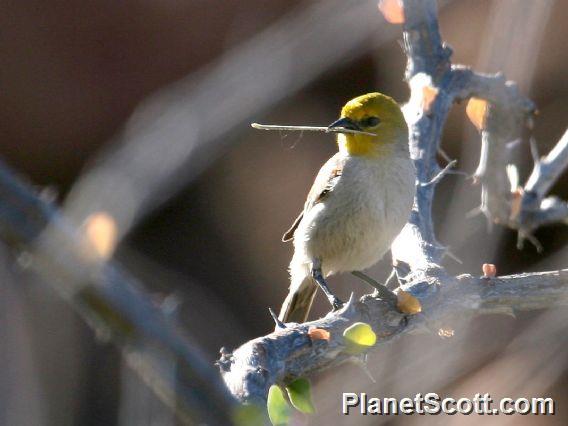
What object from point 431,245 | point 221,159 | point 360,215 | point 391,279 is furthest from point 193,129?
point 221,159

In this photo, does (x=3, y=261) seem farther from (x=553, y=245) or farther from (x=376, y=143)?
(x=553, y=245)

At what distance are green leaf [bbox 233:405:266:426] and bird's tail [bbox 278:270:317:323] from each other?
9.82 feet

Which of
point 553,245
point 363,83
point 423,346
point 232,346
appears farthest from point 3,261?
point 553,245

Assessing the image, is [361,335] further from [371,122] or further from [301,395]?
[371,122]

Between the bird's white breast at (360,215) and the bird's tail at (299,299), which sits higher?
the bird's white breast at (360,215)

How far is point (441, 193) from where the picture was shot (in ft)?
22.3

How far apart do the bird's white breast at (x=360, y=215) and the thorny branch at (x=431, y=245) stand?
0.33 ft

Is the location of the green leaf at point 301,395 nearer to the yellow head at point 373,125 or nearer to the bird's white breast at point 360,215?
the bird's white breast at point 360,215

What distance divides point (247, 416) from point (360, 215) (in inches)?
109

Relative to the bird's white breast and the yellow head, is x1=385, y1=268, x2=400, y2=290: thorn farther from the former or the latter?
the yellow head

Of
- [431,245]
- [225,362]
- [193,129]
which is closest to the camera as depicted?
[225,362]

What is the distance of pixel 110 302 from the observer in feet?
1.90

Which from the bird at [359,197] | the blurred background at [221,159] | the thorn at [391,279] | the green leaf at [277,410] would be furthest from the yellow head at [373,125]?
the green leaf at [277,410]

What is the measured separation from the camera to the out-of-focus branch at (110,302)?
1.88ft
